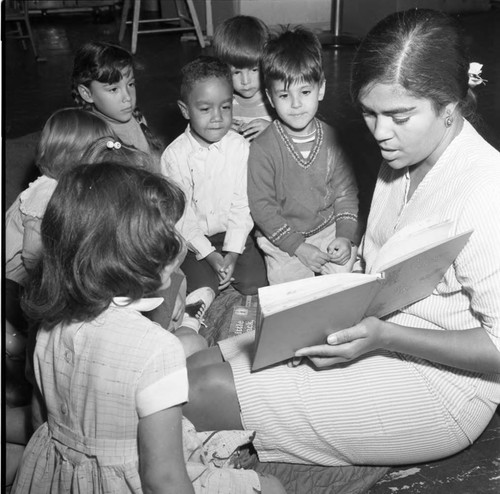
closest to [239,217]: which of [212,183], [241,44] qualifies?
[212,183]

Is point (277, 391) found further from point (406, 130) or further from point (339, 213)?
point (339, 213)

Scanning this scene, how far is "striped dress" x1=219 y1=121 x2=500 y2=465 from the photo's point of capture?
1700 millimetres

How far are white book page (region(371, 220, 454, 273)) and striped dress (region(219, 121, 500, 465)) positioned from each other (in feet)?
0.16

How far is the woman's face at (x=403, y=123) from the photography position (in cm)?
164

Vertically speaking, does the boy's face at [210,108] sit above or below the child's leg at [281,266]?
above

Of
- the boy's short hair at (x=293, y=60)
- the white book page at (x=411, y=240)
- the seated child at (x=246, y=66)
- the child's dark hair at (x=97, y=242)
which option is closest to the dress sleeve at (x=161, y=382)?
the child's dark hair at (x=97, y=242)

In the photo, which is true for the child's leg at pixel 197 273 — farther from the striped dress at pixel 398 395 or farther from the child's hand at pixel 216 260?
the striped dress at pixel 398 395

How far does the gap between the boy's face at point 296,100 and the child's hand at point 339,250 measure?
0.48m

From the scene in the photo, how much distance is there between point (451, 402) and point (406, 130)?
2.31 feet

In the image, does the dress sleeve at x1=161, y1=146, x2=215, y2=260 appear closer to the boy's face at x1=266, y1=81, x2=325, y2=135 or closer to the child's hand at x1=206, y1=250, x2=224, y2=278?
the child's hand at x1=206, y1=250, x2=224, y2=278

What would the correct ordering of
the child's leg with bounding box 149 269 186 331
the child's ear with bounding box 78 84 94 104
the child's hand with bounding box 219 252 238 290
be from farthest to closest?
the child's ear with bounding box 78 84 94 104
the child's hand with bounding box 219 252 238 290
the child's leg with bounding box 149 269 186 331

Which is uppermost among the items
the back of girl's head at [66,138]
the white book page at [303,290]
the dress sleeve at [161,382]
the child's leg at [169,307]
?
the back of girl's head at [66,138]

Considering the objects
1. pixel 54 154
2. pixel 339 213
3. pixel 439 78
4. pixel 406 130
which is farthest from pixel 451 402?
pixel 54 154

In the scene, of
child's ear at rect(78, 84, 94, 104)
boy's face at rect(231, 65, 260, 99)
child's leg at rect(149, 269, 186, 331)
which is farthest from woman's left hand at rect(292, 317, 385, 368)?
child's ear at rect(78, 84, 94, 104)
